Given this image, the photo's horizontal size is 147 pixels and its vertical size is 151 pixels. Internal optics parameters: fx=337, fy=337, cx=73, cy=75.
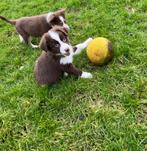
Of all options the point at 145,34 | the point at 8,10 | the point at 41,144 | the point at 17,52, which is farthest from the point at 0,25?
the point at 41,144

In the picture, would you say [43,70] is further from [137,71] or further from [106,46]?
[137,71]

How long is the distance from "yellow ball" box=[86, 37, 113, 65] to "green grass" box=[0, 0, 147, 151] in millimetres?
132

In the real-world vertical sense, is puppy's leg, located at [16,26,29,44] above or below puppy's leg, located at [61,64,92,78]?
below

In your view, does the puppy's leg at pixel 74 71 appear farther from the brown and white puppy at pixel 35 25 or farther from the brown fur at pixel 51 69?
the brown and white puppy at pixel 35 25

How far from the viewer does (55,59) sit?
4.45 metres

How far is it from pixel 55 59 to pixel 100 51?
0.61 metres

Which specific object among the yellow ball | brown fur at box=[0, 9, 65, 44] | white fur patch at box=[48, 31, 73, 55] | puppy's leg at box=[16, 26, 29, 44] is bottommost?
puppy's leg at box=[16, 26, 29, 44]

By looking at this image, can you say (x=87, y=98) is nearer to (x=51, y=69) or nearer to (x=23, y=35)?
(x=51, y=69)

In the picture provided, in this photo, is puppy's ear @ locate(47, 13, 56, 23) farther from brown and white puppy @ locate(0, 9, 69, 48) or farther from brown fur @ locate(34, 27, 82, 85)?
brown fur @ locate(34, 27, 82, 85)

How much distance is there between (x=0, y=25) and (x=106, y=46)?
3068 mm

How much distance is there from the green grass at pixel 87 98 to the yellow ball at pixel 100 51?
132mm

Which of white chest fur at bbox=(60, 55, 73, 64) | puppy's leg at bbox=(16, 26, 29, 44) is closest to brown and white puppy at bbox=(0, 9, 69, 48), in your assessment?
puppy's leg at bbox=(16, 26, 29, 44)

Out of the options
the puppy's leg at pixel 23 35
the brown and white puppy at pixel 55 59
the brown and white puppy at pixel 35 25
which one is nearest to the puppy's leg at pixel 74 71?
the brown and white puppy at pixel 55 59

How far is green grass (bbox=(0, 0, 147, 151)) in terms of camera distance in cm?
384
